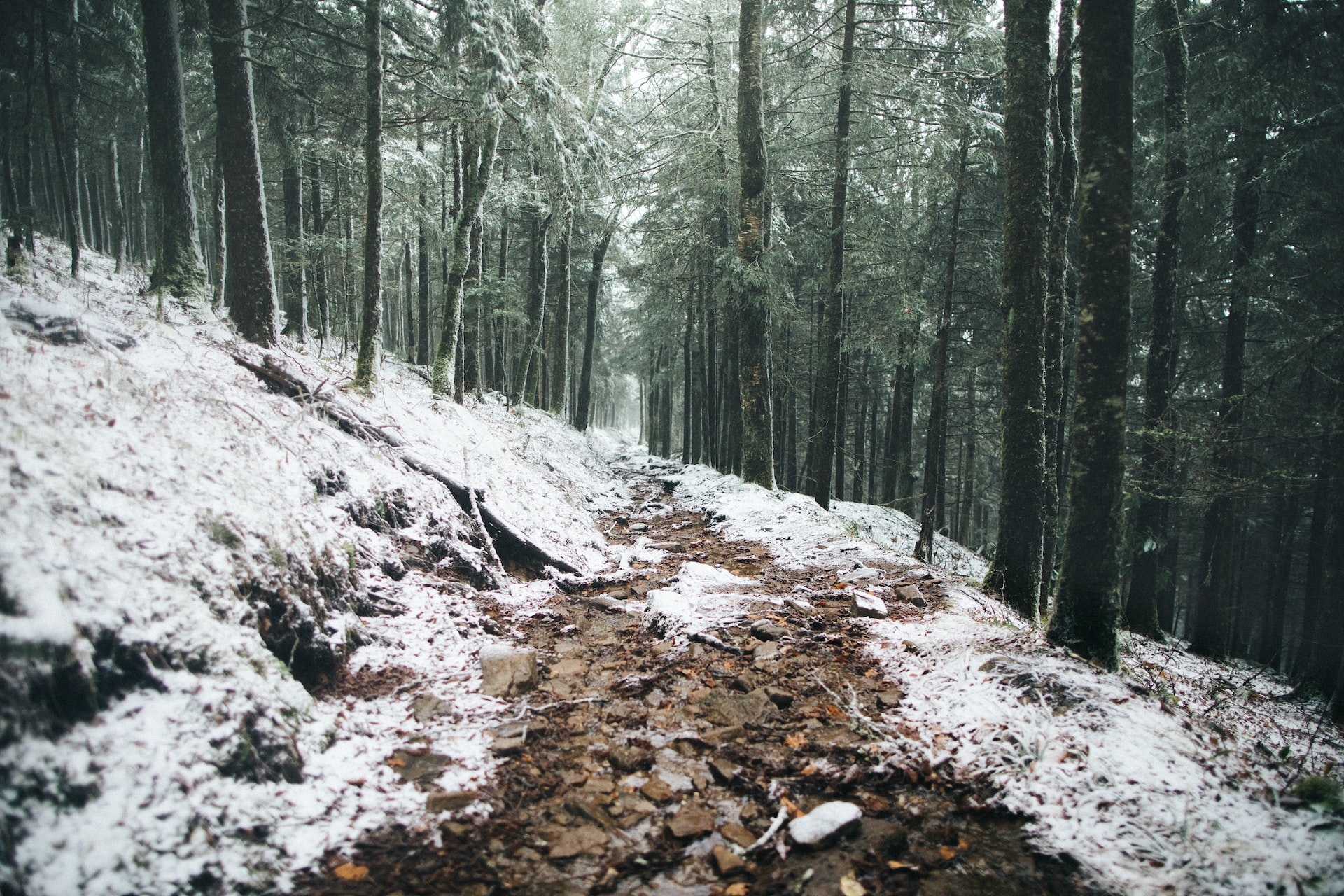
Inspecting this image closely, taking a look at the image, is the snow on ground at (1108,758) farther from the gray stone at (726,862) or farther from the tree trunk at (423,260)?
the tree trunk at (423,260)

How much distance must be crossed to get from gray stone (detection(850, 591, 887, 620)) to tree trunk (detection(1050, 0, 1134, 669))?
145 centimetres

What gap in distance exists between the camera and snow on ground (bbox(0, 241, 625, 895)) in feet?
7.06

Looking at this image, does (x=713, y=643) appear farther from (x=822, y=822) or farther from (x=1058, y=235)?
(x=1058, y=235)

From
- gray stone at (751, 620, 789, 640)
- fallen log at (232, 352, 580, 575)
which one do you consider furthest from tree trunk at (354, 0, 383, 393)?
gray stone at (751, 620, 789, 640)

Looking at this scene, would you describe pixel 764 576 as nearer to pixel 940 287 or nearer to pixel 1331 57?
pixel 940 287

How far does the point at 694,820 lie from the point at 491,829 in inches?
40.0

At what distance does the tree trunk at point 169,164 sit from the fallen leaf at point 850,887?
9969mm

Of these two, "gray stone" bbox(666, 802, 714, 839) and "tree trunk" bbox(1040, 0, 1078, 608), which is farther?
"tree trunk" bbox(1040, 0, 1078, 608)

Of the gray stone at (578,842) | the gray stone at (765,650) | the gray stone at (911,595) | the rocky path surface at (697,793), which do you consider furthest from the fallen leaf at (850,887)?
the gray stone at (911,595)

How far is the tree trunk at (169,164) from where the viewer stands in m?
7.86

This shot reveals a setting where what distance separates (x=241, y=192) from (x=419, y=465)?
5.13m

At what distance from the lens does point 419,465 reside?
21.3 ft

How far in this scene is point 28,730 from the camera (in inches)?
82.0

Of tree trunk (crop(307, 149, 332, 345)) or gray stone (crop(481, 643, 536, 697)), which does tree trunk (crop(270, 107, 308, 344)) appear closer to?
tree trunk (crop(307, 149, 332, 345))
